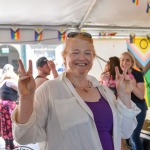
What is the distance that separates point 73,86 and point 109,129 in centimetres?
25

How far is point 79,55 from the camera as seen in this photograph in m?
1.04

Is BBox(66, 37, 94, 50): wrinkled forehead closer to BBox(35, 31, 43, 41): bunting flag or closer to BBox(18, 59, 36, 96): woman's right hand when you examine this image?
BBox(18, 59, 36, 96): woman's right hand

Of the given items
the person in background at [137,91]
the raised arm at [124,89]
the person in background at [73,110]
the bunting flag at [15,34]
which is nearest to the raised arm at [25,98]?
the person in background at [73,110]

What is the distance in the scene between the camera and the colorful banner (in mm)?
4059

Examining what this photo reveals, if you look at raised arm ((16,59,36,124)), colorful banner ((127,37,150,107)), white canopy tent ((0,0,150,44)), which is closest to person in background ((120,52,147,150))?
white canopy tent ((0,0,150,44))

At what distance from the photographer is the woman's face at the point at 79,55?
1.04 meters

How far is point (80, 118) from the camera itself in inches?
35.4

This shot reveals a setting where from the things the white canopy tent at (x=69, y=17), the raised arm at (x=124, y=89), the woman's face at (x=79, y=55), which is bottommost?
the raised arm at (x=124, y=89)

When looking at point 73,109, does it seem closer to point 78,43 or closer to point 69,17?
point 78,43

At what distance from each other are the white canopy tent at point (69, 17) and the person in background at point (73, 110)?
1.50m

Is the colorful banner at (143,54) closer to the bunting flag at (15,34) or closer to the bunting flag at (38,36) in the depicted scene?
the bunting flag at (38,36)

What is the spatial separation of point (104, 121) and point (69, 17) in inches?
85.1

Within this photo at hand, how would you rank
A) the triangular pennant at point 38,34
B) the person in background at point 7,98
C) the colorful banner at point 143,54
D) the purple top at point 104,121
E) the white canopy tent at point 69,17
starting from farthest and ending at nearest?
1. the colorful banner at point 143,54
2. the triangular pennant at point 38,34
3. the person in background at point 7,98
4. the white canopy tent at point 69,17
5. the purple top at point 104,121

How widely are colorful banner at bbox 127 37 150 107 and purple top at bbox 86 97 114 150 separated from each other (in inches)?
124
